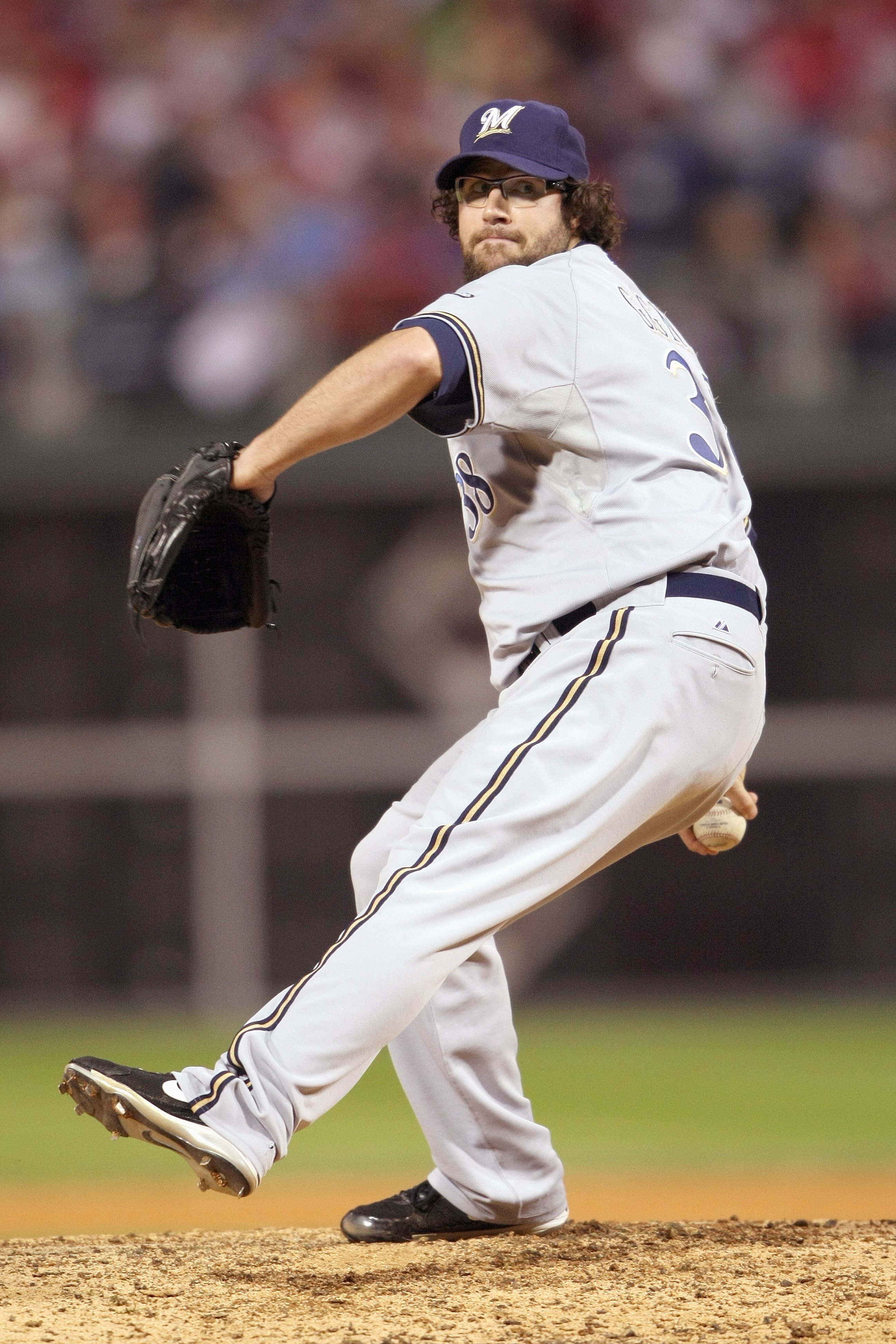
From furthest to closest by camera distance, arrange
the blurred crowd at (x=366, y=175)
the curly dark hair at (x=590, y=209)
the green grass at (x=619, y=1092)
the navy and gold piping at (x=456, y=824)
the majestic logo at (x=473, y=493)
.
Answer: the blurred crowd at (x=366, y=175)
the green grass at (x=619, y=1092)
the curly dark hair at (x=590, y=209)
the majestic logo at (x=473, y=493)
the navy and gold piping at (x=456, y=824)

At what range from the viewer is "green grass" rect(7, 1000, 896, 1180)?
6.28m

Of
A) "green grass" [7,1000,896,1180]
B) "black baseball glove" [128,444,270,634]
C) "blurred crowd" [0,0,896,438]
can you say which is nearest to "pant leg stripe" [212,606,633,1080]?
"black baseball glove" [128,444,270,634]

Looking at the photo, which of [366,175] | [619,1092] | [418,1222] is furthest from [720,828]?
[366,175]

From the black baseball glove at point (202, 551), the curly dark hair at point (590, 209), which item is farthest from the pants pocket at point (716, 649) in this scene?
the curly dark hair at point (590, 209)

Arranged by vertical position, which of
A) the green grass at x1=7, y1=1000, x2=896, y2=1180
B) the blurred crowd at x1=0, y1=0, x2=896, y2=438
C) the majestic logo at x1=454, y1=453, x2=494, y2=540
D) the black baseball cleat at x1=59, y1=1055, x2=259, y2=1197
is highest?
the blurred crowd at x1=0, y1=0, x2=896, y2=438

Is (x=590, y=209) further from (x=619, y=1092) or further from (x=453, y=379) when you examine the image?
(x=619, y=1092)

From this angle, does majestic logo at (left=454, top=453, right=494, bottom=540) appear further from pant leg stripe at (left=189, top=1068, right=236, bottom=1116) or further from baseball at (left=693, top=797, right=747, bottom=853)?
pant leg stripe at (left=189, top=1068, right=236, bottom=1116)

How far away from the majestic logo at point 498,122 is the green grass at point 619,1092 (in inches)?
154

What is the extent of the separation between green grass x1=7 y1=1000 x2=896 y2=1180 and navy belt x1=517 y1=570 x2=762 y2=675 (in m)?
3.53

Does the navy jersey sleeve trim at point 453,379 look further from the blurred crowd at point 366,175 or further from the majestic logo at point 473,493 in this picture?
the blurred crowd at point 366,175

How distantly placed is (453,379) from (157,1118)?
3.84 feet

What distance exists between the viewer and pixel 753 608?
9.56 ft

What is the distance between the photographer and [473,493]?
303 cm

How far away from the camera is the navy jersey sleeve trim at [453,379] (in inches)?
103
